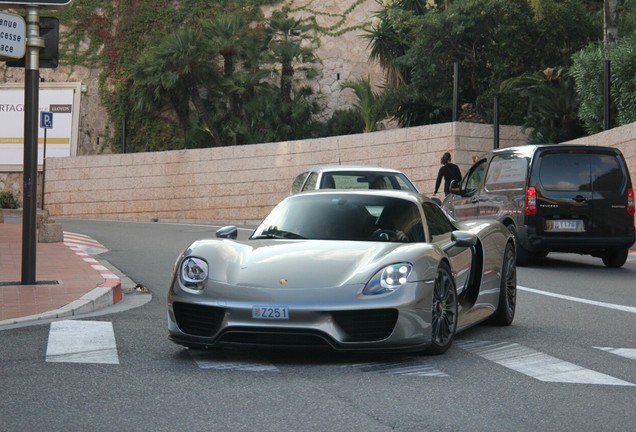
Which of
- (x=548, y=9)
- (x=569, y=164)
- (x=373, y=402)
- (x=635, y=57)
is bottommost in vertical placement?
(x=373, y=402)

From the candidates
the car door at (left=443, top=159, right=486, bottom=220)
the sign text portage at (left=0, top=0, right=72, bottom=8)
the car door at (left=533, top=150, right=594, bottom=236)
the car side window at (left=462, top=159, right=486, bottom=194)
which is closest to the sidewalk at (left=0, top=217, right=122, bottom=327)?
the sign text portage at (left=0, top=0, right=72, bottom=8)

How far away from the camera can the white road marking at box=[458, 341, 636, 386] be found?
7977mm

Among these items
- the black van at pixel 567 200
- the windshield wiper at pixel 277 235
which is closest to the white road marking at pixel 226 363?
the windshield wiper at pixel 277 235

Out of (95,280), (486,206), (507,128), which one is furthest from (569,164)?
(507,128)

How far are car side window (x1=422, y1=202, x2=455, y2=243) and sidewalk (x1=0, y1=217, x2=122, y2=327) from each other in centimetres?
355

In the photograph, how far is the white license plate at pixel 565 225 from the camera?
18.0 metres

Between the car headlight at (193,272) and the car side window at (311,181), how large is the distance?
975cm

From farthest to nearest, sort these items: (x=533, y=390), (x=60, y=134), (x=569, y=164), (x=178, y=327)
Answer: (x=60, y=134) < (x=569, y=164) < (x=178, y=327) < (x=533, y=390)

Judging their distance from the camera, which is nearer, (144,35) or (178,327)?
(178,327)

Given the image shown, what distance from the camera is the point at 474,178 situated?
20.4 meters

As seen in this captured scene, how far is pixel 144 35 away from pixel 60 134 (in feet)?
16.5

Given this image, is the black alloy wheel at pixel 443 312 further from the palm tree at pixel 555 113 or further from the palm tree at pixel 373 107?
the palm tree at pixel 373 107

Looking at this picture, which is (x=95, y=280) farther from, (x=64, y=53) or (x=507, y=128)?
(x=64, y=53)

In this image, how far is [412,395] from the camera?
7.23 metres
